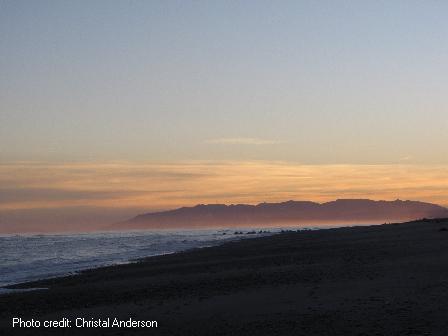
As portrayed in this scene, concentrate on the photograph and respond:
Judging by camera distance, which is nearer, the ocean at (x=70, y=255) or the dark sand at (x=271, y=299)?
the dark sand at (x=271, y=299)

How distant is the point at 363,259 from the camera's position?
85.8ft

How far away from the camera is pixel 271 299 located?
1639cm

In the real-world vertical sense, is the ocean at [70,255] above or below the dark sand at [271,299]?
below

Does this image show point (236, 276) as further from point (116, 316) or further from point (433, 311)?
point (433, 311)

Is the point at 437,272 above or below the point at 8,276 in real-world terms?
above

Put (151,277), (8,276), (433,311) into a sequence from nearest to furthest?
(433,311) → (151,277) → (8,276)

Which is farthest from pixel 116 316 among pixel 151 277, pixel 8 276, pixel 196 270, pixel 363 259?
pixel 8 276

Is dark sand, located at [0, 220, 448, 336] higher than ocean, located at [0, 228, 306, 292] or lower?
higher

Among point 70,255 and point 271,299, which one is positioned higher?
point 271,299

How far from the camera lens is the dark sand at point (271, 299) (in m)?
12.8

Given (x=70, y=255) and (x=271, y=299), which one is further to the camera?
(x=70, y=255)

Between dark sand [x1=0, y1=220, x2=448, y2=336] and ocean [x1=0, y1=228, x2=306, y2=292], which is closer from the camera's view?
dark sand [x1=0, y1=220, x2=448, y2=336]

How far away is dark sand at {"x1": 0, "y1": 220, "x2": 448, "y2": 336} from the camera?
1277 centimetres

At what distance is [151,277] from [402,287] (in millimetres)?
13542
